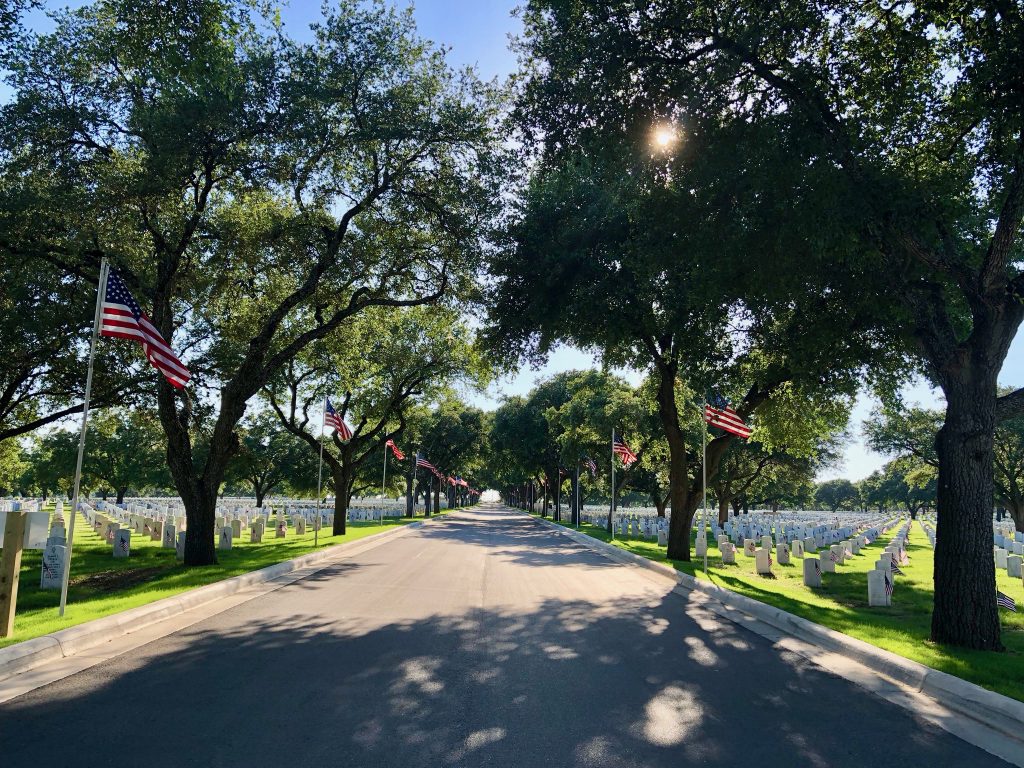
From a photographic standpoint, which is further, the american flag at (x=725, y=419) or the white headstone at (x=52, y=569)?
the american flag at (x=725, y=419)

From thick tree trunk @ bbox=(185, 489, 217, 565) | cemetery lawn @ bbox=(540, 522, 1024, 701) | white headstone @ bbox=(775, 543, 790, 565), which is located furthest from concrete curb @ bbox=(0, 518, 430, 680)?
white headstone @ bbox=(775, 543, 790, 565)

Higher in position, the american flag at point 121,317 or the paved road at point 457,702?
the american flag at point 121,317

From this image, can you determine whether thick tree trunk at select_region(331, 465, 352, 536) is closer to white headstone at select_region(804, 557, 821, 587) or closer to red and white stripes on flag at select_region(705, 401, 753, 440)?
red and white stripes on flag at select_region(705, 401, 753, 440)

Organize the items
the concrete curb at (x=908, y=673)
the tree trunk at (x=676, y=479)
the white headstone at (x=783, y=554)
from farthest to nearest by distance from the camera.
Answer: the white headstone at (x=783, y=554) → the tree trunk at (x=676, y=479) → the concrete curb at (x=908, y=673)

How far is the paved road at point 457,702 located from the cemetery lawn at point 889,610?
1.35m

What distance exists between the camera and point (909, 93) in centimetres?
942

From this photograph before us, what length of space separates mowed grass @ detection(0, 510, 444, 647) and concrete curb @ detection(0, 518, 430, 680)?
284mm

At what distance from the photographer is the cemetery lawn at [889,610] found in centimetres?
659

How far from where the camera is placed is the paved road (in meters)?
4.18

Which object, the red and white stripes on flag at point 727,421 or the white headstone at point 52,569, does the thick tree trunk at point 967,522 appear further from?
the white headstone at point 52,569

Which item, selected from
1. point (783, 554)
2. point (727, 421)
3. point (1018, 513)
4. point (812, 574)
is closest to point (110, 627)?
point (727, 421)

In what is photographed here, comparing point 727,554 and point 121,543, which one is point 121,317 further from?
point 727,554

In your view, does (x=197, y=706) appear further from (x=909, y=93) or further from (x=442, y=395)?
(x=442, y=395)

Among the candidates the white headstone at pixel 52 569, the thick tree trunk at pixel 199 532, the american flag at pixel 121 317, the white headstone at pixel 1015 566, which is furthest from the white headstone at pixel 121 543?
the white headstone at pixel 1015 566
